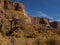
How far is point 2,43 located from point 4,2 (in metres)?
69.7

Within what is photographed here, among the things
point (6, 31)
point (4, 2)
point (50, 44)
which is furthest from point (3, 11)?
point (50, 44)

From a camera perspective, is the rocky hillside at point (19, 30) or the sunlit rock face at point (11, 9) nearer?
the rocky hillside at point (19, 30)

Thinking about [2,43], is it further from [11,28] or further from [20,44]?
[11,28]

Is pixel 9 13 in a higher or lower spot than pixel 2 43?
higher

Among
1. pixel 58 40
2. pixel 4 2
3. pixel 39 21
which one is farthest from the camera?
pixel 39 21

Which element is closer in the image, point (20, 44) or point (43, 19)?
point (20, 44)

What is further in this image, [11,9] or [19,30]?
[11,9]

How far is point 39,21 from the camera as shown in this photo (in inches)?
5394

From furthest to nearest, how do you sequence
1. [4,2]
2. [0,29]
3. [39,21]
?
[39,21] → [4,2] → [0,29]

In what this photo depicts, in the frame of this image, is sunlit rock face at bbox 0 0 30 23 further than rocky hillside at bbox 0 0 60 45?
Yes

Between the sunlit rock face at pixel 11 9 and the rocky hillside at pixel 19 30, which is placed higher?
the sunlit rock face at pixel 11 9

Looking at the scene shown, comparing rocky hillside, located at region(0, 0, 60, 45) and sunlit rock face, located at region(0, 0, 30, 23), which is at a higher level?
sunlit rock face, located at region(0, 0, 30, 23)

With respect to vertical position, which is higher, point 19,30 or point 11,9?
point 11,9

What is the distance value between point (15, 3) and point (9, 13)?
1582 centimetres
